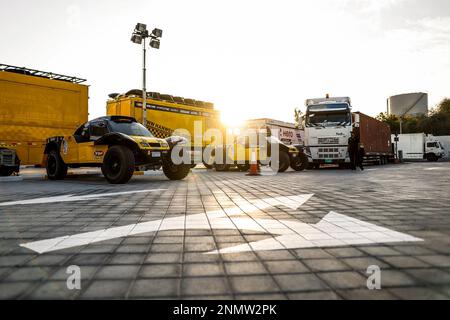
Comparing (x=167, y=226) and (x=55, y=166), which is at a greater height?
(x=55, y=166)

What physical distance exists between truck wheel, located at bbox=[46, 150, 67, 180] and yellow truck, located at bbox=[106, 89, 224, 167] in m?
4.06

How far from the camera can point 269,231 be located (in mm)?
3250

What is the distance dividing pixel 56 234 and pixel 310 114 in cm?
1552

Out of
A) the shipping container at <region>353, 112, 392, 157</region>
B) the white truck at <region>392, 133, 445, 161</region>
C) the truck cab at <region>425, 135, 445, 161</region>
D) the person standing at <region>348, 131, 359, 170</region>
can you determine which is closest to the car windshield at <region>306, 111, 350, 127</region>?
the shipping container at <region>353, 112, 392, 157</region>

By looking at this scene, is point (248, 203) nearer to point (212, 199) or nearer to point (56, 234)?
point (212, 199)

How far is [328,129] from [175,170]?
945cm

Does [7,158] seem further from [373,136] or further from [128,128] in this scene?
[373,136]

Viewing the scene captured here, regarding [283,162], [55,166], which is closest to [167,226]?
[55,166]

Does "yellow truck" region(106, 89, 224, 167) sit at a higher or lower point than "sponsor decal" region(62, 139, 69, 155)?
higher

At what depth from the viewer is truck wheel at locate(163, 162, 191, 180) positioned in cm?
1027

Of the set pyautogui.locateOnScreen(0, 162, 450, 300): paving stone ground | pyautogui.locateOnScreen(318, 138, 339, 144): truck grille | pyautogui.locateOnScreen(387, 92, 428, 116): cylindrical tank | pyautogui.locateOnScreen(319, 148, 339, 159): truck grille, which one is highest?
pyautogui.locateOnScreen(387, 92, 428, 116): cylindrical tank

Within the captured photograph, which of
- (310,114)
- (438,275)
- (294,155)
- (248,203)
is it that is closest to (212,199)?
(248,203)

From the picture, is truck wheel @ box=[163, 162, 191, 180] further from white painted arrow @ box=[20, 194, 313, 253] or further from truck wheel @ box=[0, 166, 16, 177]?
white painted arrow @ box=[20, 194, 313, 253]
